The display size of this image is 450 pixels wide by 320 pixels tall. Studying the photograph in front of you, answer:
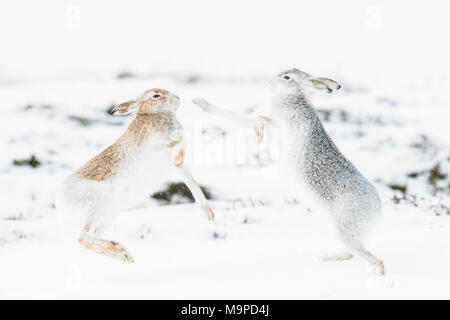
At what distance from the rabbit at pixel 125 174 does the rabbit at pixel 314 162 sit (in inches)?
17.5

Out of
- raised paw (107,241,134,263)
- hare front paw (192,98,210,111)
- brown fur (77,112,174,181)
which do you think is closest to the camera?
raised paw (107,241,134,263)

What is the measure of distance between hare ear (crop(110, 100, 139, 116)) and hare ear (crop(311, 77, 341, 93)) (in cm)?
151

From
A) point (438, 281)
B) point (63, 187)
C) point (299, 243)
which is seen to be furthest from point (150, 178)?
point (438, 281)

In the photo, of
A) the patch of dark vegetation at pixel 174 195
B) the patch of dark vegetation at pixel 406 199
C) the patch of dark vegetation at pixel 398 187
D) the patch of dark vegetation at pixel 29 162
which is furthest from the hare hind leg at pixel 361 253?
the patch of dark vegetation at pixel 29 162

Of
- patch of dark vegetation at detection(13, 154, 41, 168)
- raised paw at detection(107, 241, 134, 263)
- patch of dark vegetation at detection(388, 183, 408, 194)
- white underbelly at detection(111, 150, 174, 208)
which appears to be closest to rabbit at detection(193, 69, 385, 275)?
white underbelly at detection(111, 150, 174, 208)

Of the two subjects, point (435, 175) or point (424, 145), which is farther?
point (424, 145)

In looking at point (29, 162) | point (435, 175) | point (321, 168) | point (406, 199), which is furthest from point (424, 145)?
point (29, 162)

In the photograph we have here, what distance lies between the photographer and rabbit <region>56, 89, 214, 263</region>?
4.26 m

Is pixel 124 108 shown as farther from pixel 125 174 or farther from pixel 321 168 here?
pixel 321 168

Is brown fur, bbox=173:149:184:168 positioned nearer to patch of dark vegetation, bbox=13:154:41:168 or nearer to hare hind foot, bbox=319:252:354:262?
hare hind foot, bbox=319:252:354:262

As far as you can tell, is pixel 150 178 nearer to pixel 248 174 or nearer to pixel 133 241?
pixel 133 241

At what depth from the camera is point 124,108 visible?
4453 millimetres

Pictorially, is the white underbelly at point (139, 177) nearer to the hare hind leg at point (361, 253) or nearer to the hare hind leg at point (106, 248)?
the hare hind leg at point (106, 248)

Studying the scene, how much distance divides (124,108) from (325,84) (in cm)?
168
